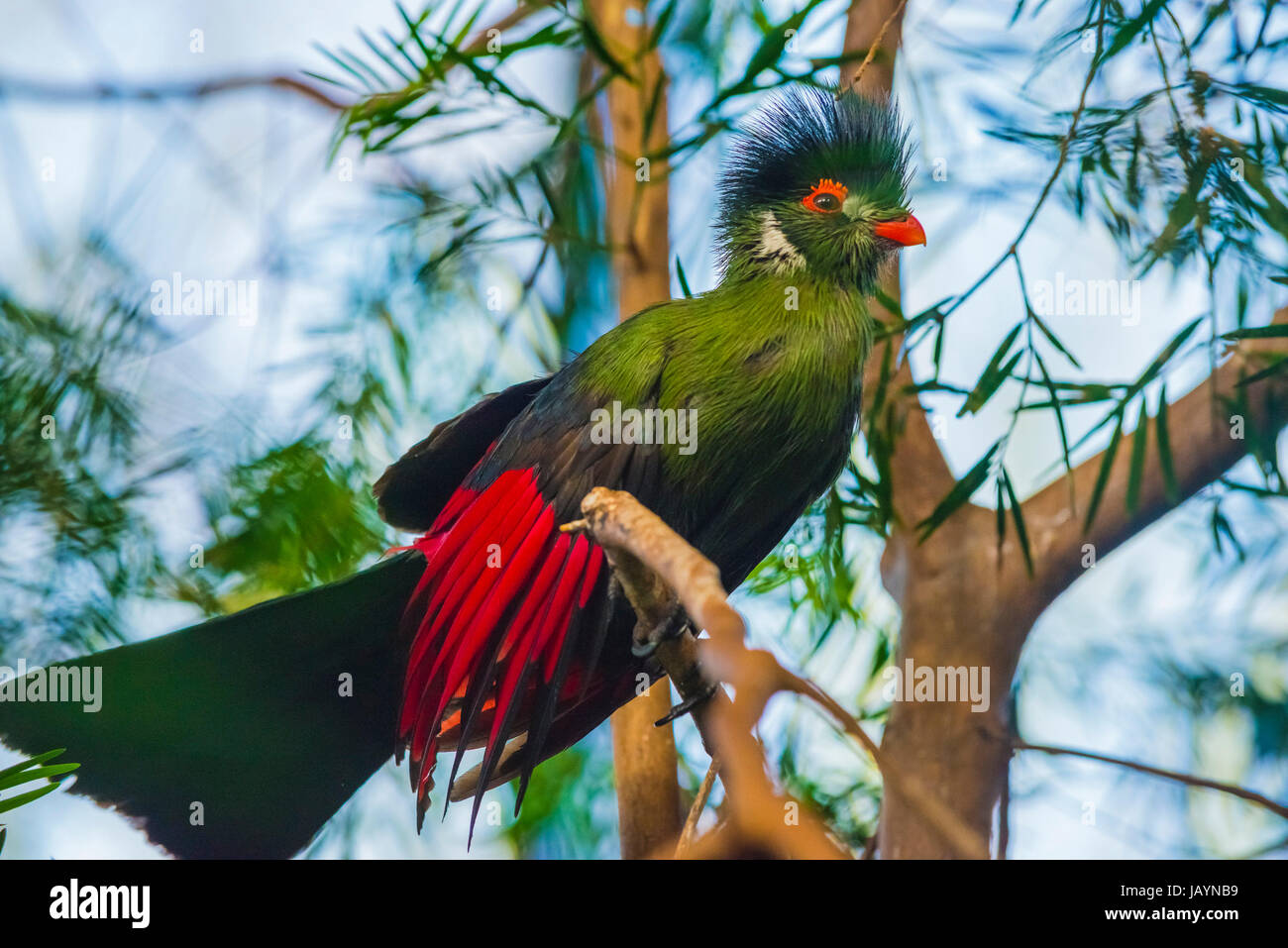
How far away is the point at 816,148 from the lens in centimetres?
187

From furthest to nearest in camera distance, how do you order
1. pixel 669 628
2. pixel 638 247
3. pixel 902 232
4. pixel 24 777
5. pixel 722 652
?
1. pixel 638 247
2. pixel 902 232
3. pixel 669 628
4. pixel 24 777
5. pixel 722 652

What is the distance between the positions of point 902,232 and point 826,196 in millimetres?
138

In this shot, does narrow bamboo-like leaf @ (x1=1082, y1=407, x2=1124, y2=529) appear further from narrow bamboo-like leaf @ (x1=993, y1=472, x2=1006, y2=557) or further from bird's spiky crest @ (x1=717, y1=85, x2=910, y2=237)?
bird's spiky crest @ (x1=717, y1=85, x2=910, y2=237)

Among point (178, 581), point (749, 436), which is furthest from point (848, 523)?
point (178, 581)

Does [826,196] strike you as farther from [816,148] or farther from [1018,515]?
[1018,515]

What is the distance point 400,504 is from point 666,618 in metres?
0.66

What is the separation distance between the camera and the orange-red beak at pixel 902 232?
1.85 metres

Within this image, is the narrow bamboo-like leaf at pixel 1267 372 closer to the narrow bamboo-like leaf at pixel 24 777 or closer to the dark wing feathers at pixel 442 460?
the dark wing feathers at pixel 442 460

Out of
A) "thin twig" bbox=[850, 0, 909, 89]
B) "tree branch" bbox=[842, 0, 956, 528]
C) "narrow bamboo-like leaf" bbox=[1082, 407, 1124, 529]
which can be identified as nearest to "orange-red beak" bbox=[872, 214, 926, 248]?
"thin twig" bbox=[850, 0, 909, 89]

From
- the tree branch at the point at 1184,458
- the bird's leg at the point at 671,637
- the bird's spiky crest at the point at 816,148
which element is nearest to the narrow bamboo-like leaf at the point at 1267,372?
the tree branch at the point at 1184,458

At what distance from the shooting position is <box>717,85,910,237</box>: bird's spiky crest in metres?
1.86

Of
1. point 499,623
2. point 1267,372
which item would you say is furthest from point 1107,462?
point 499,623

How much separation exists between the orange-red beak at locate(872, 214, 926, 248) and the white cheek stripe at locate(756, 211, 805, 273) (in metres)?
0.14
